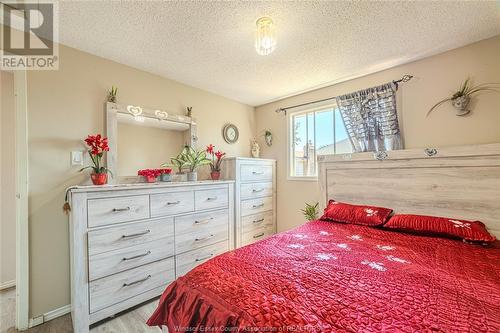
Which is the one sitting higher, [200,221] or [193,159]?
[193,159]

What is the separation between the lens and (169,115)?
254 cm

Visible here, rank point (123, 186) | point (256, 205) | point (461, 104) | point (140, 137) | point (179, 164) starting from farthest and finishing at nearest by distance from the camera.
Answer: point (256, 205), point (179, 164), point (140, 137), point (461, 104), point (123, 186)

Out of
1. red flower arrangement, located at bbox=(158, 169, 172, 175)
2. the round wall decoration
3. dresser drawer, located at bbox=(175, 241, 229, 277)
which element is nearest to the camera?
dresser drawer, located at bbox=(175, 241, 229, 277)

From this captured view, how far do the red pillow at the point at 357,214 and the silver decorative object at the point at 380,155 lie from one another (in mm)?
523

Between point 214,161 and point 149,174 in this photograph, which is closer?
point 149,174

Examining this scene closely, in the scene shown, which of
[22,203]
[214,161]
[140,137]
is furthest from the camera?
[214,161]

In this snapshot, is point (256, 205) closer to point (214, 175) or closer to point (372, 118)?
point (214, 175)

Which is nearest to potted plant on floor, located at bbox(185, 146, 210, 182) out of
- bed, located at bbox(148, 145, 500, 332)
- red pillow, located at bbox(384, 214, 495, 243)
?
bed, located at bbox(148, 145, 500, 332)

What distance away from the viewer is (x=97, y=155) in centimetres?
→ 192

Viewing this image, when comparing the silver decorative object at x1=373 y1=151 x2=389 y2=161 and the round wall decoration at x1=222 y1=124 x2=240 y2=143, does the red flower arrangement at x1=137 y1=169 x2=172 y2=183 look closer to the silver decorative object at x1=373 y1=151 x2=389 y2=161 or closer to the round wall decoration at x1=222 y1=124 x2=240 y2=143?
the round wall decoration at x1=222 y1=124 x2=240 y2=143

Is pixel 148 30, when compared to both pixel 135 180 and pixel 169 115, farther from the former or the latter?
pixel 135 180

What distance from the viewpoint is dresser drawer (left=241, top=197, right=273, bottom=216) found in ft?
9.33

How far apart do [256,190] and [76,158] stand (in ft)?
6.71

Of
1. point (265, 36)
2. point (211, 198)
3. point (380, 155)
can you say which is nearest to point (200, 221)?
point (211, 198)
